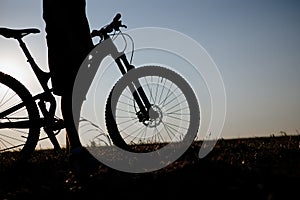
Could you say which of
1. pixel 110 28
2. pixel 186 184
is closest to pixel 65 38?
pixel 110 28

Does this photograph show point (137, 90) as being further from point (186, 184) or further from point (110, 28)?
point (186, 184)

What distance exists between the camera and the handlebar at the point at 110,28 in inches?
251

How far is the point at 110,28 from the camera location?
6469mm

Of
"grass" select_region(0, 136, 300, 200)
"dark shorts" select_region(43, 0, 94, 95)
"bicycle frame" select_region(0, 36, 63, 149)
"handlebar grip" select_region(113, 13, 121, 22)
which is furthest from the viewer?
"handlebar grip" select_region(113, 13, 121, 22)

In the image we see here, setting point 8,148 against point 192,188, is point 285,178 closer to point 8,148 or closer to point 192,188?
point 192,188

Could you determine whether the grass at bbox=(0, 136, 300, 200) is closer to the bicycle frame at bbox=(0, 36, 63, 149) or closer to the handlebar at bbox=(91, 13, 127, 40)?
the bicycle frame at bbox=(0, 36, 63, 149)

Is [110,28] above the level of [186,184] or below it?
above

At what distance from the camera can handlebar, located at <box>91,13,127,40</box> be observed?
21.0 ft

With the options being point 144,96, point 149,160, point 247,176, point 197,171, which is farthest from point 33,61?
point 247,176

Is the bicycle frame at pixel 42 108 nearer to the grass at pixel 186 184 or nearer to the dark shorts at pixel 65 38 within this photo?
the dark shorts at pixel 65 38

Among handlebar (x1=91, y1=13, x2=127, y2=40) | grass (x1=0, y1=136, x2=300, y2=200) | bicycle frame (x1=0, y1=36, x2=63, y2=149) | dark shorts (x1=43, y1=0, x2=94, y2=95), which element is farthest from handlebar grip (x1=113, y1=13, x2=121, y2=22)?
grass (x1=0, y1=136, x2=300, y2=200)

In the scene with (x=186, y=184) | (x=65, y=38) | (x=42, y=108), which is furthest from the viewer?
(x=42, y=108)

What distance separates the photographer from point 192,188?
3.40 metres

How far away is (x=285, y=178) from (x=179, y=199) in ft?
2.63
